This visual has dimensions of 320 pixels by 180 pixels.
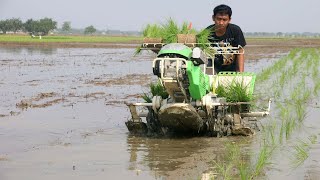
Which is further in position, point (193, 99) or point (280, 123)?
A: point (280, 123)

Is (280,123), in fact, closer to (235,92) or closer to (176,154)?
(235,92)

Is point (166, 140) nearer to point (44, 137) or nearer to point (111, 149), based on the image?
point (111, 149)

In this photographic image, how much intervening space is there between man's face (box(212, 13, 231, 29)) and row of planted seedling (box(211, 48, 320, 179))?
1.67m

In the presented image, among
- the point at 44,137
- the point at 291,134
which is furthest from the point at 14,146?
the point at 291,134

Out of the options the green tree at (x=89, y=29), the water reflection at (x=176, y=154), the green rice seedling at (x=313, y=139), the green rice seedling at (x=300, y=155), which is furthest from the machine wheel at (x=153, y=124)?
the green tree at (x=89, y=29)

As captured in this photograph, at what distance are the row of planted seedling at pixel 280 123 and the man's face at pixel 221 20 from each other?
167 centimetres

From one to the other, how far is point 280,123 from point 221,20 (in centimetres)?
211

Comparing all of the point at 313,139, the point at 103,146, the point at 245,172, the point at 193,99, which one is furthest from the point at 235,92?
the point at 245,172

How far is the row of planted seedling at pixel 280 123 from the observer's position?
5555 millimetres

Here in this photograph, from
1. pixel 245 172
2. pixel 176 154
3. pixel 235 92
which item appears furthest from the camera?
pixel 235 92

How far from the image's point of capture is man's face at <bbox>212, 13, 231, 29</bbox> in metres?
7.75

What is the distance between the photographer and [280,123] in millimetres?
8766

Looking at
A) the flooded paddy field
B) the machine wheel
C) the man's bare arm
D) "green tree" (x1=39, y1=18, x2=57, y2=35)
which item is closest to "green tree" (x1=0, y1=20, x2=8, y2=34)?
"green tree" (x1=39, y1=18, x2=57, y2=35)

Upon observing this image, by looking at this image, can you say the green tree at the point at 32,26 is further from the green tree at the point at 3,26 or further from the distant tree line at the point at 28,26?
the green tree at the point at 3,26
